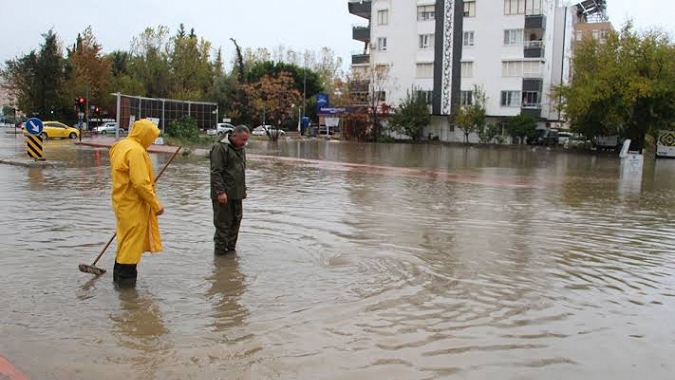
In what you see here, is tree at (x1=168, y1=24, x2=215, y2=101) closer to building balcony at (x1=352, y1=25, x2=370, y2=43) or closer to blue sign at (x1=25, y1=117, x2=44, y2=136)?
building balcony at (x1=352, y1=25, x2=370, y2=43)

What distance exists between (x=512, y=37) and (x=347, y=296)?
53842 mm

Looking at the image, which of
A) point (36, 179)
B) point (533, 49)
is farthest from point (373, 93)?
point (36, 179)

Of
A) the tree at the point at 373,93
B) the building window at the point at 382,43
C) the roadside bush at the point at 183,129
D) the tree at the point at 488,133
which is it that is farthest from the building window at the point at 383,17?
the roadside bush at the point at 183,129

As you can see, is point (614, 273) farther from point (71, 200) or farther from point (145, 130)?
point (71, 200)

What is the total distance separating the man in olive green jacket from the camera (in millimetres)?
7133

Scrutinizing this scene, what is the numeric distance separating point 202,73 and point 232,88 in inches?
193

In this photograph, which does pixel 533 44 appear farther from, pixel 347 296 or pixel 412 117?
pixel 347 296

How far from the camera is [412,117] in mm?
57031

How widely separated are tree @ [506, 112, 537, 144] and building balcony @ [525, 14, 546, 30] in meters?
7.58

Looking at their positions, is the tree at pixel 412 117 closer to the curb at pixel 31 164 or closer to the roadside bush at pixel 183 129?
the roadside bush at pixel 183 129

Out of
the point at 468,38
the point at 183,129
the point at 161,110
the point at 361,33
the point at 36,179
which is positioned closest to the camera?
the point at 36,179

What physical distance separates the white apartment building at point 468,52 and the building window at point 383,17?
10cm

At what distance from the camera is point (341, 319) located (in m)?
5.11

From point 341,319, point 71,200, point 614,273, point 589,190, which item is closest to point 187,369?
point 341,319
